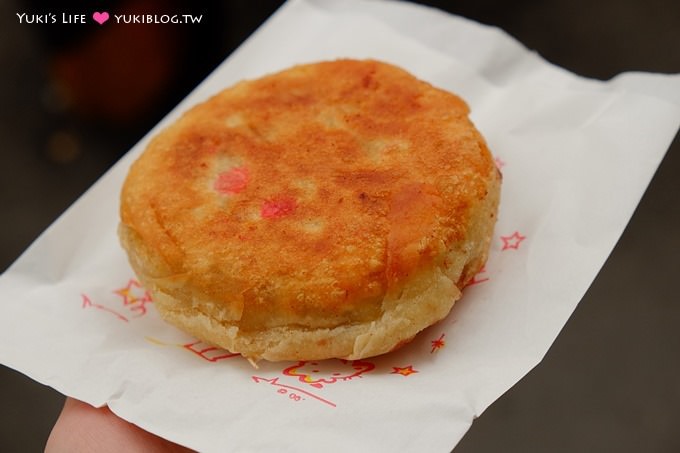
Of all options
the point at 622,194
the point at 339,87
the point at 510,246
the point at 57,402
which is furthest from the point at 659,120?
the point at 57,402

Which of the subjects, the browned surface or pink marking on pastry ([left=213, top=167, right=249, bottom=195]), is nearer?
the browned surface

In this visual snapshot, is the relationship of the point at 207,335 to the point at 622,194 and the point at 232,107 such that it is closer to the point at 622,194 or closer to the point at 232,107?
the point at 232,107

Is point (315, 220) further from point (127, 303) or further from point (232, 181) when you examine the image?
point (127, 303)

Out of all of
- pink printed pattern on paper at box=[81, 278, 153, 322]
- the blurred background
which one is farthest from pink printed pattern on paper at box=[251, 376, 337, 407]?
the blurred background

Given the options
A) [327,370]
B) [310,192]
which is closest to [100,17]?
[310,192]

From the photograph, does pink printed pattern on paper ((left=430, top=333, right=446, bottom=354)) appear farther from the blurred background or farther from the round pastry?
the blurred background

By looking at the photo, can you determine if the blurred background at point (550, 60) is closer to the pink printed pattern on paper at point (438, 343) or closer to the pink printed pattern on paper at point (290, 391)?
the pink printed pattern on paper at point (438, 343)
